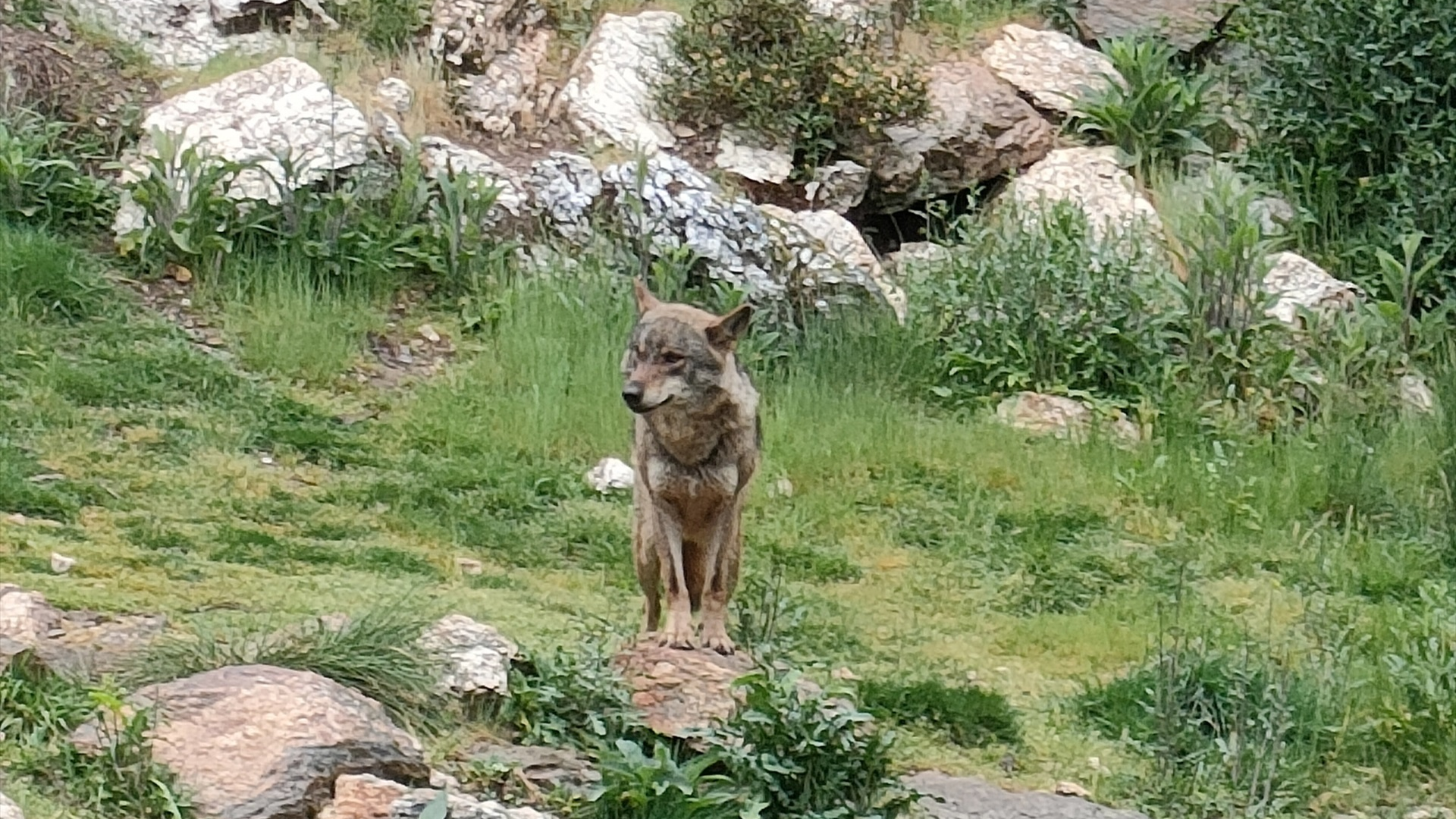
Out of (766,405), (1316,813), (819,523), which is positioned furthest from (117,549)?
(1316,813)

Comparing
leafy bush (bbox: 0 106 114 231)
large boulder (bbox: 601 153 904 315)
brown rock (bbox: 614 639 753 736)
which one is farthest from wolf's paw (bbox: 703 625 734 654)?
leafy bush (bbox: 0 106 114 231)

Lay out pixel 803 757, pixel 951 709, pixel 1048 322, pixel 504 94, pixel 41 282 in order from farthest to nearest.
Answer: pixel 504 94
pixel 1048 322
pixel 41 282
pixel 951 709
pixel 803 757

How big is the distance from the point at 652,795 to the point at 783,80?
26.7 feet

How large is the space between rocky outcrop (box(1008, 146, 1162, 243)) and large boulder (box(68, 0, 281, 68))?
16.7 ft

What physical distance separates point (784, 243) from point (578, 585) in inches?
159

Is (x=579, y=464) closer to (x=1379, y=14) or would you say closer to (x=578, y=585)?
(x=578, y=585)

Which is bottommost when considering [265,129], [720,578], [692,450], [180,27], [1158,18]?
[720,578]

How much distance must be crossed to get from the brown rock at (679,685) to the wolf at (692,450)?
0.63 feet

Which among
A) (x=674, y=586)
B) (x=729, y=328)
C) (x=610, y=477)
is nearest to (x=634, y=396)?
(x=729, y=328)

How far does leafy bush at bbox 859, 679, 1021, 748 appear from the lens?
5.91 metres

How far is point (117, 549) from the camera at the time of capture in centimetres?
682

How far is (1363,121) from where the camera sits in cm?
1158

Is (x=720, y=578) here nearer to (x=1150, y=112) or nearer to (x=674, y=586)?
(x=674, y=586)

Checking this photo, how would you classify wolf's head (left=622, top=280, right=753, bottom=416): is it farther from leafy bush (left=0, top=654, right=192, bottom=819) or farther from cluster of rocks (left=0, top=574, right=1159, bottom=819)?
leafy bush (left=0, top=654, right=192, bottom=819)
